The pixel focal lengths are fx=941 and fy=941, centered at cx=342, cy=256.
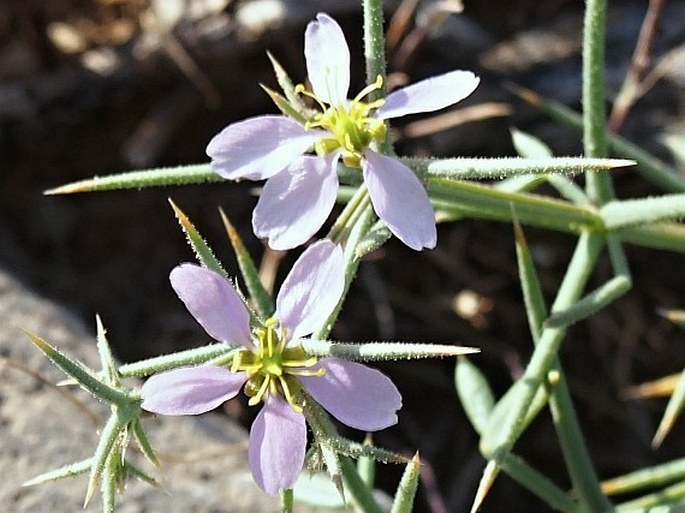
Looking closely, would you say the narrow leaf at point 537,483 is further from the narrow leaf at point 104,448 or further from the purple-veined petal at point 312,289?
the narrow leaf at point 104,448

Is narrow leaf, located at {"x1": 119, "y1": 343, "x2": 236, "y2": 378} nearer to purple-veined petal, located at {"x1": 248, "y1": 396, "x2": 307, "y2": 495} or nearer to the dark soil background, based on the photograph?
purple-veined petal, located at {"x1": 248, "y1": 396, "x2": 307, "y2": 495}

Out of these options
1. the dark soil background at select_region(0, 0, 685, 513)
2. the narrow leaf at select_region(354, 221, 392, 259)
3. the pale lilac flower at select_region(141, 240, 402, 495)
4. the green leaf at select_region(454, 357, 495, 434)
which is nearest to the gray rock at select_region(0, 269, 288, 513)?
the dark soil background at select_region(0, 0, 685, 513)

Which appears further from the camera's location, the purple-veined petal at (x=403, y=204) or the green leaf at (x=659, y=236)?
the green leaf at (x=659, y=236)

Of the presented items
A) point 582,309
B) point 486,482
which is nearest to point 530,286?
point 582,309

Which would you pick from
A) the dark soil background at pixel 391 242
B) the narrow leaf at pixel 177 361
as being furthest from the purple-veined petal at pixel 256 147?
the dark soil background at pixel 391 242

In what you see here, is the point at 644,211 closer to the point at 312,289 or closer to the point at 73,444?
the point at 312,289

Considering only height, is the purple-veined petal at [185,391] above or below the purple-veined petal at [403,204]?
below

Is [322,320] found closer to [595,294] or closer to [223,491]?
[595,294]

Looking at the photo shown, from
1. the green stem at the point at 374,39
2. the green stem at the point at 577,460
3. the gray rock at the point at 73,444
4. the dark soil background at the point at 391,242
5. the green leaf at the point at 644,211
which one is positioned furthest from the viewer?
the dark soil background at the point at 391,242
